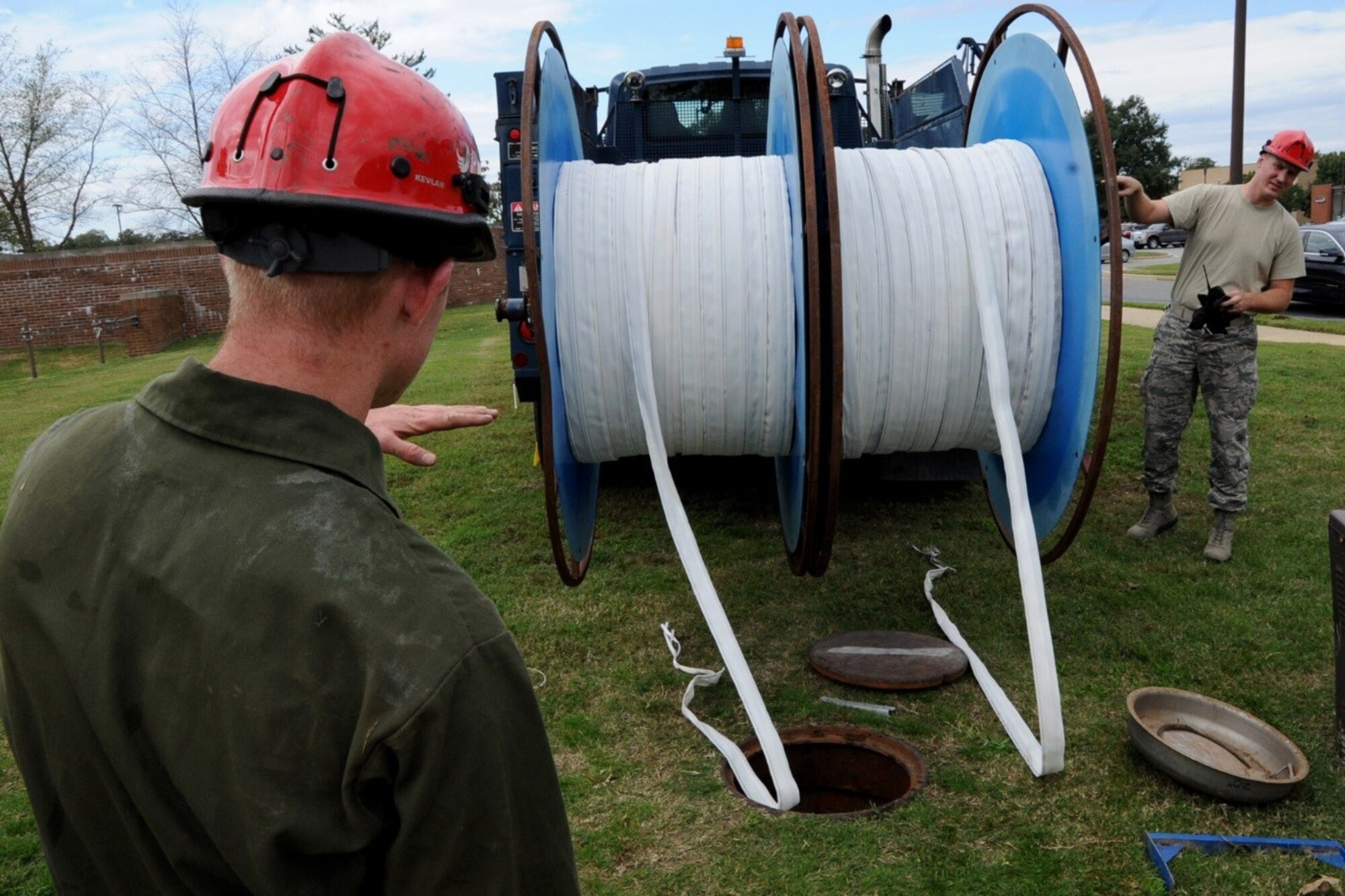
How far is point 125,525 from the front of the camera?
1.18 m

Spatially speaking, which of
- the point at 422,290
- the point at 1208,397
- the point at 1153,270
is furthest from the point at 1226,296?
the point at 1153,270

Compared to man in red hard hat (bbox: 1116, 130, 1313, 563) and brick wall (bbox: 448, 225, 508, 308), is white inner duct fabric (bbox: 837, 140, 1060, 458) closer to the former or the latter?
man in red hard hat (bbox: 1116, 130, 1313, 563)

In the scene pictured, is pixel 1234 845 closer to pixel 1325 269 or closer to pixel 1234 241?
pixel 1234 241

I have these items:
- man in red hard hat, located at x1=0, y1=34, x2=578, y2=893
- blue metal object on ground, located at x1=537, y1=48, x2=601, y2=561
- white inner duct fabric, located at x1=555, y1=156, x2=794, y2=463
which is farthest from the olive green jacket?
white inner duct fabric, located at x1=555, y1=156, x2=794, y2=463

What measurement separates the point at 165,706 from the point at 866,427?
3.54 metres

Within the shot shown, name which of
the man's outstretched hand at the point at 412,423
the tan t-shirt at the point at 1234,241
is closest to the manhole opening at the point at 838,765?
the man's outstretched hand at the point at 412,423

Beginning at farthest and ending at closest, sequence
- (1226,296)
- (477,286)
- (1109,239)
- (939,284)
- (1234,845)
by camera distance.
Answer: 1. (477,286)
2. (1226,296)
3. (939,284)
4. (1109,239)
5. (1234,845)

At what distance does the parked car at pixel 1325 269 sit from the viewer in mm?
16828

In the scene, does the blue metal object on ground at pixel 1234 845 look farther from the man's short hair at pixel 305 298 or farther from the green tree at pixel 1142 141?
the green tree at pixel 1142 141

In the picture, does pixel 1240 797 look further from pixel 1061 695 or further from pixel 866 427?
pixel 866 427

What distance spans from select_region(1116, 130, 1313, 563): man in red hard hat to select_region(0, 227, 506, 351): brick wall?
705 inches

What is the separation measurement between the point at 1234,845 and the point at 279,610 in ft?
10.1

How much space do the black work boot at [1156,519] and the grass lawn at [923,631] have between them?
0.11 meters

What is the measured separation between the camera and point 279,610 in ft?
3.65
